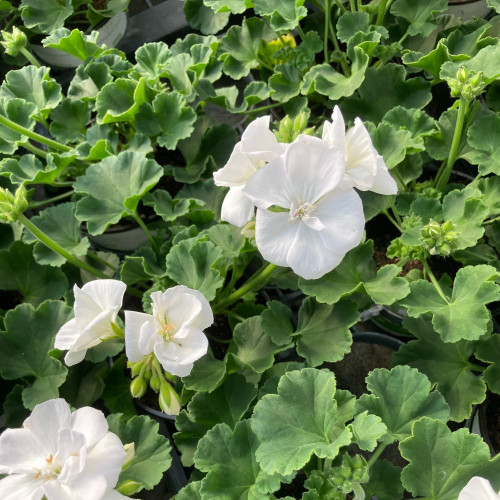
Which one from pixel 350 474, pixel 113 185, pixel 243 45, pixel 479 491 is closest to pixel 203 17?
pixel 243 45

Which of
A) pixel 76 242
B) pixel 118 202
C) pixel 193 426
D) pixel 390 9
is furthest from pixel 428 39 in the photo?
pixel 193 426

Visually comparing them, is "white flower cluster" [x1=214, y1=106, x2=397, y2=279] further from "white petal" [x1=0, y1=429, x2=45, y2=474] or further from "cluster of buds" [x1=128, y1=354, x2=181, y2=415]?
"white petal" [x1=0, y1=429, x2=45, y2=474]

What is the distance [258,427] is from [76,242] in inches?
27.7

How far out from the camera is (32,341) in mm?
1232

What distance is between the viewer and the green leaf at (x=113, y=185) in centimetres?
128

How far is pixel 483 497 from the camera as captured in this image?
27.3 inches

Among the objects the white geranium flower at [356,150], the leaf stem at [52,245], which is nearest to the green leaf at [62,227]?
the leaf stem at [52,245]

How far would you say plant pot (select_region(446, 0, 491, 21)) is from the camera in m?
1.79

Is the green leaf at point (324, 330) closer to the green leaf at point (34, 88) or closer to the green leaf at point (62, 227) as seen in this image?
the green leaf at point (62, 227)

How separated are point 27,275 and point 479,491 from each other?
3.68 ft

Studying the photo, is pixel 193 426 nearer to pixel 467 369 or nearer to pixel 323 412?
pixel 323 412

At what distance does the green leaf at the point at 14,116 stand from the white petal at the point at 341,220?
35.6 inches

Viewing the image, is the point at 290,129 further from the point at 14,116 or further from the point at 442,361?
the point at 14,116

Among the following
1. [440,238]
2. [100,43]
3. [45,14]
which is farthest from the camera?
[100,43]
